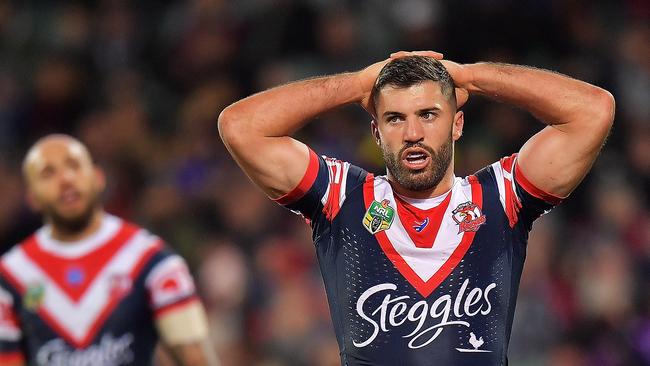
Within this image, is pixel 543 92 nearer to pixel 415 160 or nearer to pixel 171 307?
pixel 415 160

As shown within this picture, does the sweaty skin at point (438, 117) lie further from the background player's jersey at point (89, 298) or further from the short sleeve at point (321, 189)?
the background player's jersey at point (89, 298)

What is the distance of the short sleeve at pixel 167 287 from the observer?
6320mm

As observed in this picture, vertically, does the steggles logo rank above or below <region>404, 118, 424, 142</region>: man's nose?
below

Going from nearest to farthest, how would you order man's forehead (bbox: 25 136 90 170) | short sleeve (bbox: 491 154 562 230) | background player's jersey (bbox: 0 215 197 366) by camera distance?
1. short sleeve (bbox: 491 154 562 230)
2. background player's jersey (bbox: 0 215 197 366)
3. man's forehead (bbox: 25 136 90 170)

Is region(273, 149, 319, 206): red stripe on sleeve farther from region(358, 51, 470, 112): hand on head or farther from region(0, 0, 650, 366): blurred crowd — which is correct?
region(0, 0, 650, 366): blurred crowd

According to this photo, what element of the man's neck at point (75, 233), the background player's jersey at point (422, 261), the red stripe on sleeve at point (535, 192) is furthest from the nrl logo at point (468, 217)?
the man's neck at point (75, 233)

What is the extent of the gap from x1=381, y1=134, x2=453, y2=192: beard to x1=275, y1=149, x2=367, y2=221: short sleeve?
0.89 feet

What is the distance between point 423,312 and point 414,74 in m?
0.97

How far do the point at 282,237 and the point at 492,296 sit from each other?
514 centimetres

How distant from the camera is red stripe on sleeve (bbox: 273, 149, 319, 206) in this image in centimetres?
502

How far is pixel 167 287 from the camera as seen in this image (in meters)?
6.34

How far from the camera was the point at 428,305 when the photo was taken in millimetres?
4926

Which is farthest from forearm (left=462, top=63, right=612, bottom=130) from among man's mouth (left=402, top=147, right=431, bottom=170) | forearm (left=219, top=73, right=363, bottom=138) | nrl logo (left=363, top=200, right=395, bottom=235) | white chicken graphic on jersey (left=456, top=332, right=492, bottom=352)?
white chicken graphic on jersey (left=456, top=332, right=492, bottom=352)

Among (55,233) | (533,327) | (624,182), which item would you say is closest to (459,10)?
(624,182)
